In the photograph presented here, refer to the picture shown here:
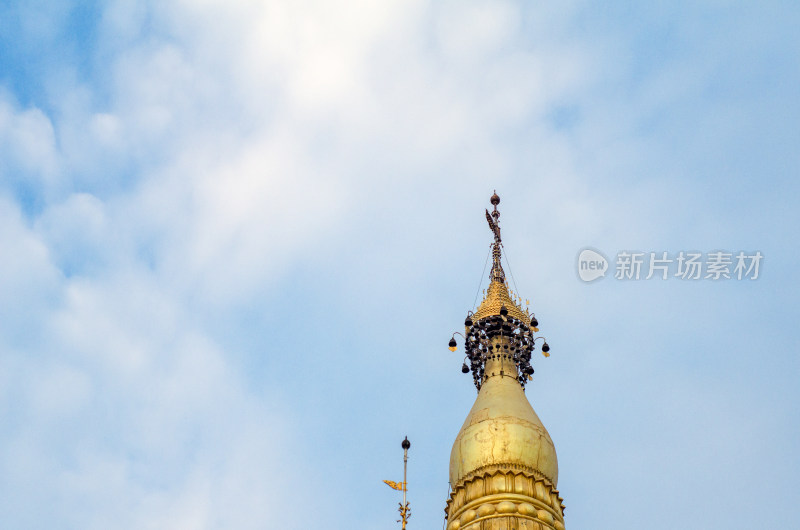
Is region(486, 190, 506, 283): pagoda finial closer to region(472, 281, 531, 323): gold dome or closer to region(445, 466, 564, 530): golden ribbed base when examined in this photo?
region(472, 281, 531, 323): gold dome

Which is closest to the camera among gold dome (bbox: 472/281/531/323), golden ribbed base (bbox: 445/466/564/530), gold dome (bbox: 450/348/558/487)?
golden ribbed base (bbox: 445/466/564/530)

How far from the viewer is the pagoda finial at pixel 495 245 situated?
212 ft

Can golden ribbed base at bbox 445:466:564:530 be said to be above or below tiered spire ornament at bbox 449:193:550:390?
below

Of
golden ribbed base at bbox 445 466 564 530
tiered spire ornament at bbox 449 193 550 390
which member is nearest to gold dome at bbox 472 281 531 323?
tiered spire ornament at bbox 449 193 550 390

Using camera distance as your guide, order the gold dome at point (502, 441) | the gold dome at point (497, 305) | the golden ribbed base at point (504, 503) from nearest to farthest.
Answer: the golden ribbed base at point (504, 503) → the gold dome at point (502, 441) → the gold dome at point (497, 305)

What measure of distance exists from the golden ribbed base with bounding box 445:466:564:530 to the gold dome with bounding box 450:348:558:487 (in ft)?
1.39

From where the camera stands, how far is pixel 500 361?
59.2 metres

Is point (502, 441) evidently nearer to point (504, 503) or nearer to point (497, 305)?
point (504, 503)

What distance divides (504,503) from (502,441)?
3.25m

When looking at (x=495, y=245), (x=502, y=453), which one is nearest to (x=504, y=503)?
(x=502, y=453)

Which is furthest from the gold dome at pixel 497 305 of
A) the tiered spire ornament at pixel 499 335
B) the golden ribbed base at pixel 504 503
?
the golden ribbed base at pixel 504 503

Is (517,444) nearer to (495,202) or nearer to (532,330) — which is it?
(532,330)

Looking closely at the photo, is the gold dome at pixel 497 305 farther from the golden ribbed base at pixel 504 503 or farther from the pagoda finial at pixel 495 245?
the golden ribbed base at pixel 504 503

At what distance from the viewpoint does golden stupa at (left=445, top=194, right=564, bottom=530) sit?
52031 mm
